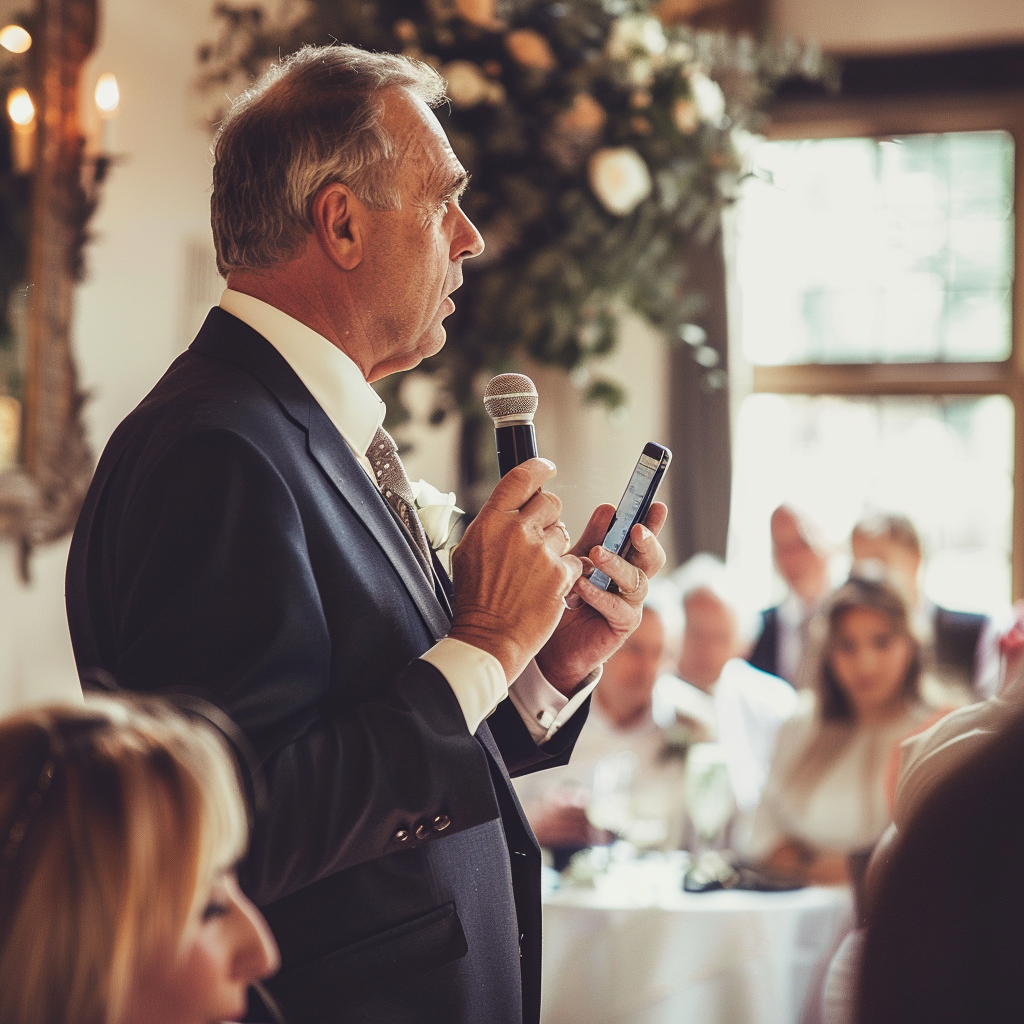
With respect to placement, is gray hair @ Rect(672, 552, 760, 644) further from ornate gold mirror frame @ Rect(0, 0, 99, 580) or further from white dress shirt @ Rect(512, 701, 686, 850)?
ornate gold mirror frame @ Rect(0, 0, 99, 580)

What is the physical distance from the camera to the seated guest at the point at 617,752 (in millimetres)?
3391

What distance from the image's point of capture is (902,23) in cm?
531

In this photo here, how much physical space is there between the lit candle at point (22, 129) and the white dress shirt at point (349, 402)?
174 cm

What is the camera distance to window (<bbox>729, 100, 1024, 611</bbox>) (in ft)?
17.4

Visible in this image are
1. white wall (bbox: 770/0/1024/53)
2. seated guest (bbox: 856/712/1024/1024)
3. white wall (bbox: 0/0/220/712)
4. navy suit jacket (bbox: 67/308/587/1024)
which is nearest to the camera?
seated guest (bbox: 856/712/1024/1024)

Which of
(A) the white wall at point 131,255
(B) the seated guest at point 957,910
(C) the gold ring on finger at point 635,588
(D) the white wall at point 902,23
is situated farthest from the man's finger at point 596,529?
→ (D) the white wall at point 902,23

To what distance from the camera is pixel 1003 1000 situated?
0.65 meters

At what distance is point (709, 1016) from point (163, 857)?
257cm

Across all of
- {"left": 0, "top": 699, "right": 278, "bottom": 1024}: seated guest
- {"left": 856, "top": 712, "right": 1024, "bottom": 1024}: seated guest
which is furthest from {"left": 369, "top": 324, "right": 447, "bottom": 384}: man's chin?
{"left": 856, "top": 712, "right": 1024, "bottom": 1024}: seated guest

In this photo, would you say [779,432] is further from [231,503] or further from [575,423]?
[231,503]

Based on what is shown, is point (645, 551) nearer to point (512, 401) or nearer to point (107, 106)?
point (512, 401)

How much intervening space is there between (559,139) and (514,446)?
2446 millimetres

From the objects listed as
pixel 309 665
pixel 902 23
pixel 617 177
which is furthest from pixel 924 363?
pixel 309 665

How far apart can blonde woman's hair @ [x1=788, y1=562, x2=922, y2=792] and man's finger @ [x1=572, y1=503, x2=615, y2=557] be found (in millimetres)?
2245
